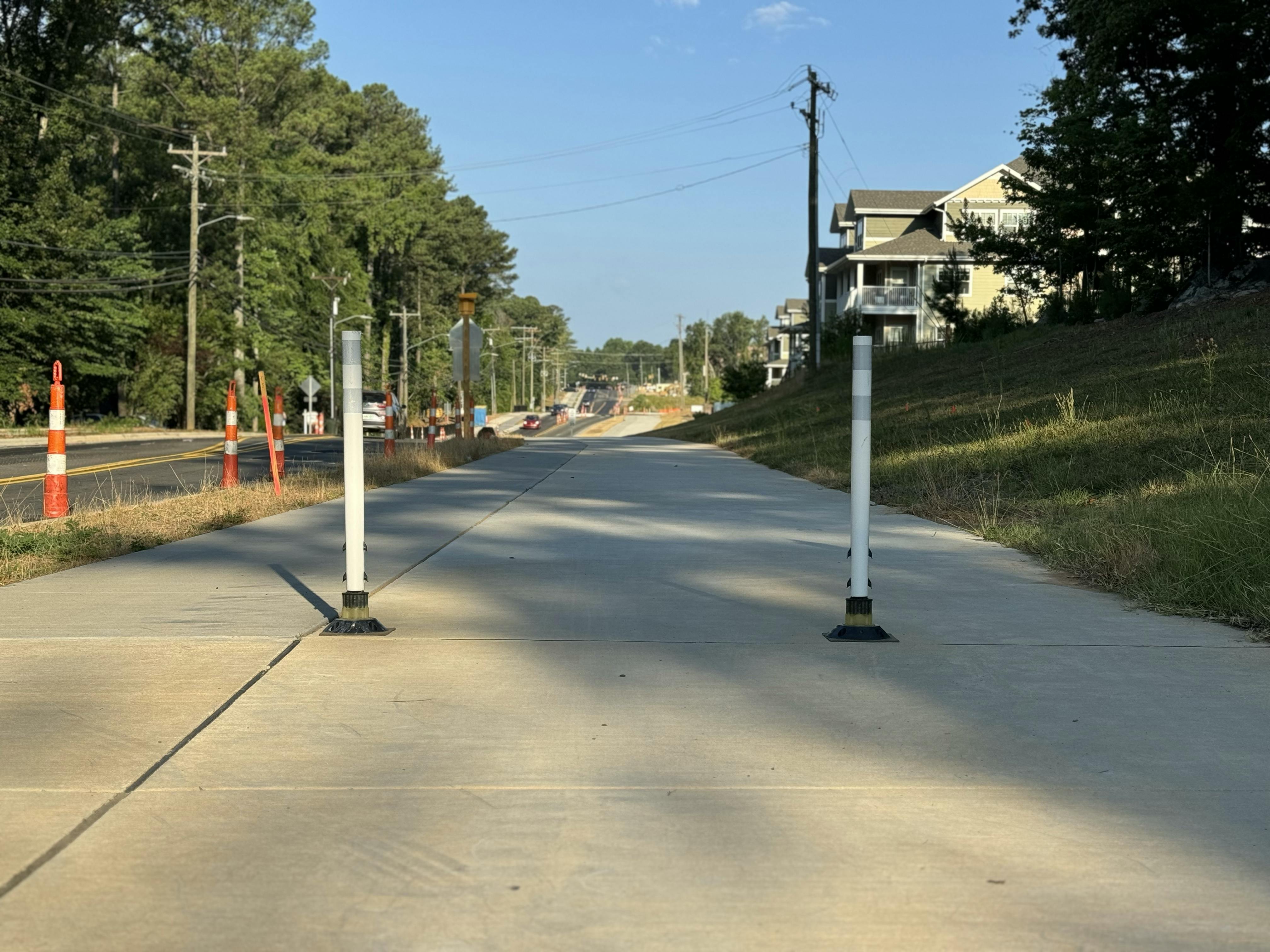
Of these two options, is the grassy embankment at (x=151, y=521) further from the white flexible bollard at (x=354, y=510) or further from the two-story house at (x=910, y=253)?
the two-story house at (x=910, y=253)

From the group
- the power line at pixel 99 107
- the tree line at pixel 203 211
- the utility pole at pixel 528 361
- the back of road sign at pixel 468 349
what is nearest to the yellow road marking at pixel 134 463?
the back of road sign at pixel 468 349

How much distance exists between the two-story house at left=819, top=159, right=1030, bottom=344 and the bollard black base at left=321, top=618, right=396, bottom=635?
56.3 m

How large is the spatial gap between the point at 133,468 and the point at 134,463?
133 cm

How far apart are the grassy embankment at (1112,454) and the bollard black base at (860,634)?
1919 millimetres

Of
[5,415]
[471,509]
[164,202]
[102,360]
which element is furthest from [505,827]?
[164,202]

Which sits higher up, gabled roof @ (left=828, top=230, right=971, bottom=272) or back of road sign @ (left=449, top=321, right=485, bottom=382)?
gabled roof @ (left=828, top=230, right=971, bottom=272)

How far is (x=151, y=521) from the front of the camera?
1179 cm

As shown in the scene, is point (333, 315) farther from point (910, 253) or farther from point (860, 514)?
point (860, 514)

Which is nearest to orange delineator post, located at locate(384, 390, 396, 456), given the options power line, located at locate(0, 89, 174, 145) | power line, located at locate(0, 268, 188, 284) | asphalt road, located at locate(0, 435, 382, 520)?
asphalt road, located at locate(0, 435, 382, 520)

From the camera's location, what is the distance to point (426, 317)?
101 meters

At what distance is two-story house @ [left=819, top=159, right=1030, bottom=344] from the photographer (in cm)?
6662

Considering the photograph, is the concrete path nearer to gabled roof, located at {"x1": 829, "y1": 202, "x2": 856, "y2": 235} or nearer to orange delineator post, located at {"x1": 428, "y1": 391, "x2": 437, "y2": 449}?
orange delineator post, located at {"x1": 428, "y1": 391, "x2": 437, "y2": 449}

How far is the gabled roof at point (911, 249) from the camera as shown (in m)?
67.8

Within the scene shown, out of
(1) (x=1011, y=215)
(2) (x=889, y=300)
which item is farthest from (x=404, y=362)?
(1) (x=1011, y=215)
